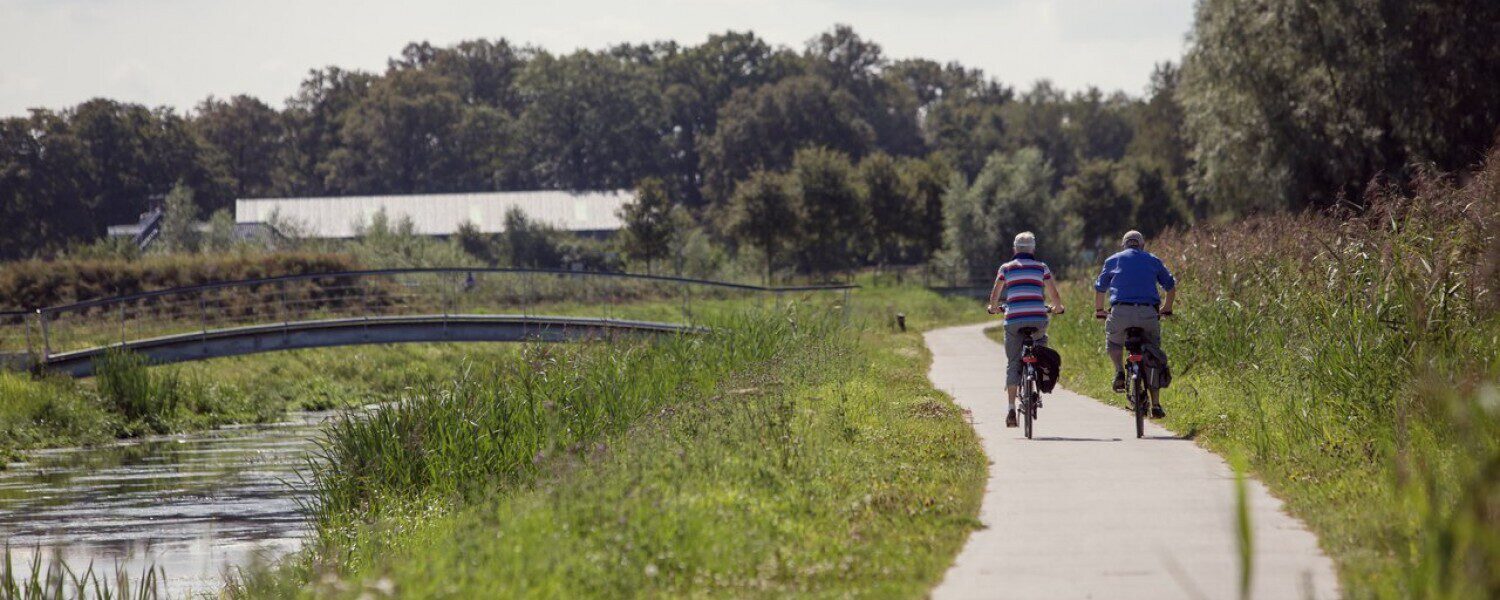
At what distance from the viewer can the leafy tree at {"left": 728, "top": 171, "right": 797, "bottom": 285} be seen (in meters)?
65.5

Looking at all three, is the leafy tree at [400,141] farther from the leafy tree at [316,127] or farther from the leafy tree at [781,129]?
the leafy tree at [781,129]

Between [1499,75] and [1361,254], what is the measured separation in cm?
2448

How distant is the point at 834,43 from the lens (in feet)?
403

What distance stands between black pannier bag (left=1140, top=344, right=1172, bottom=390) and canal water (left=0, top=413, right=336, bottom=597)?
7.74 m

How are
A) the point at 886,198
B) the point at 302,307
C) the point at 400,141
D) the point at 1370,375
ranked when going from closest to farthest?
the point at 1370,375 < the point at 302,307 < the point at 886,198 < the point at 400,141

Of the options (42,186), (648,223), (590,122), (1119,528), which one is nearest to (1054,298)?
(1119,528)

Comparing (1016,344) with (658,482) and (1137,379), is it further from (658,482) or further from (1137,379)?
(658,482)

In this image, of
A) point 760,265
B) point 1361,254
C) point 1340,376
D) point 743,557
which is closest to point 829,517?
point 743,557

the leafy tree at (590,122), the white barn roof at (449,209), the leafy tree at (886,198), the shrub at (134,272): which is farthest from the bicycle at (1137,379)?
the leafy tree at (590,122)

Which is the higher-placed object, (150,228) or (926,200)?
(926,200)

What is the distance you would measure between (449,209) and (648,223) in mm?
24940

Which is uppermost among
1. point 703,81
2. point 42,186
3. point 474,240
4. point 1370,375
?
point 703,81

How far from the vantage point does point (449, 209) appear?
89812 mm

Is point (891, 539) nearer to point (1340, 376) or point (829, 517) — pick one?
point (829, 517)
